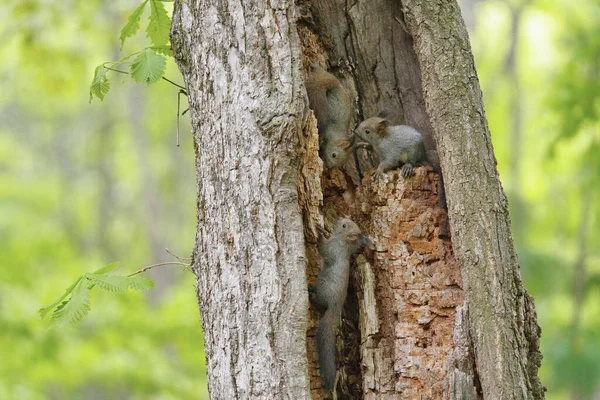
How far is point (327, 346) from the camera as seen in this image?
8.86ft

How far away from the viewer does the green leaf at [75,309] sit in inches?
102

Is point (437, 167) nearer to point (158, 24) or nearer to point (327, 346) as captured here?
point (327, 346)

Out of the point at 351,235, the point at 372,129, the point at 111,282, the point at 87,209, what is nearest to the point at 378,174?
the point at 372,129

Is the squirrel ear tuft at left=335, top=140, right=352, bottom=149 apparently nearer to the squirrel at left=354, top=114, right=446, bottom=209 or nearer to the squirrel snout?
the squirrel at left=354, top=114, right=446, bottom=209

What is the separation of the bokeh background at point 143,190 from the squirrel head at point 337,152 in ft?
4.57

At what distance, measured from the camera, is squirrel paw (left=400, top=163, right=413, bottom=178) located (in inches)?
117

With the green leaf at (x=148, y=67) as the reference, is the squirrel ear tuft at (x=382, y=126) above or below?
below

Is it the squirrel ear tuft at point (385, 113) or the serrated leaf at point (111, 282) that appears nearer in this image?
the serrated leaf at point (111, 282)

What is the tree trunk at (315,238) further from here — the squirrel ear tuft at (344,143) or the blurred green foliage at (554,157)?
the blurred green foliage at (554,157)

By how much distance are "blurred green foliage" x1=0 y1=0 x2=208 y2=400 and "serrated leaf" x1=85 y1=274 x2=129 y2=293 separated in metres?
0.96

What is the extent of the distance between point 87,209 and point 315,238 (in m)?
17.1

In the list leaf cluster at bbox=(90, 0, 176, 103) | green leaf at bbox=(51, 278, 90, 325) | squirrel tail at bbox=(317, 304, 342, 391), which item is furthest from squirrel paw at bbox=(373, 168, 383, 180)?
green leaf at bbox=(51, 278, 90, 325)

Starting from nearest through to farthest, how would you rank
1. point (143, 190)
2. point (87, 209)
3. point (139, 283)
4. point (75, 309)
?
point (75, 309) → point (139, 283) → point (143, 190) → point (87, 209)

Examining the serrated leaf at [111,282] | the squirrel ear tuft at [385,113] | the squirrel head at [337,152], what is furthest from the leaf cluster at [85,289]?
the squirrel ear tuft at [385,113]
